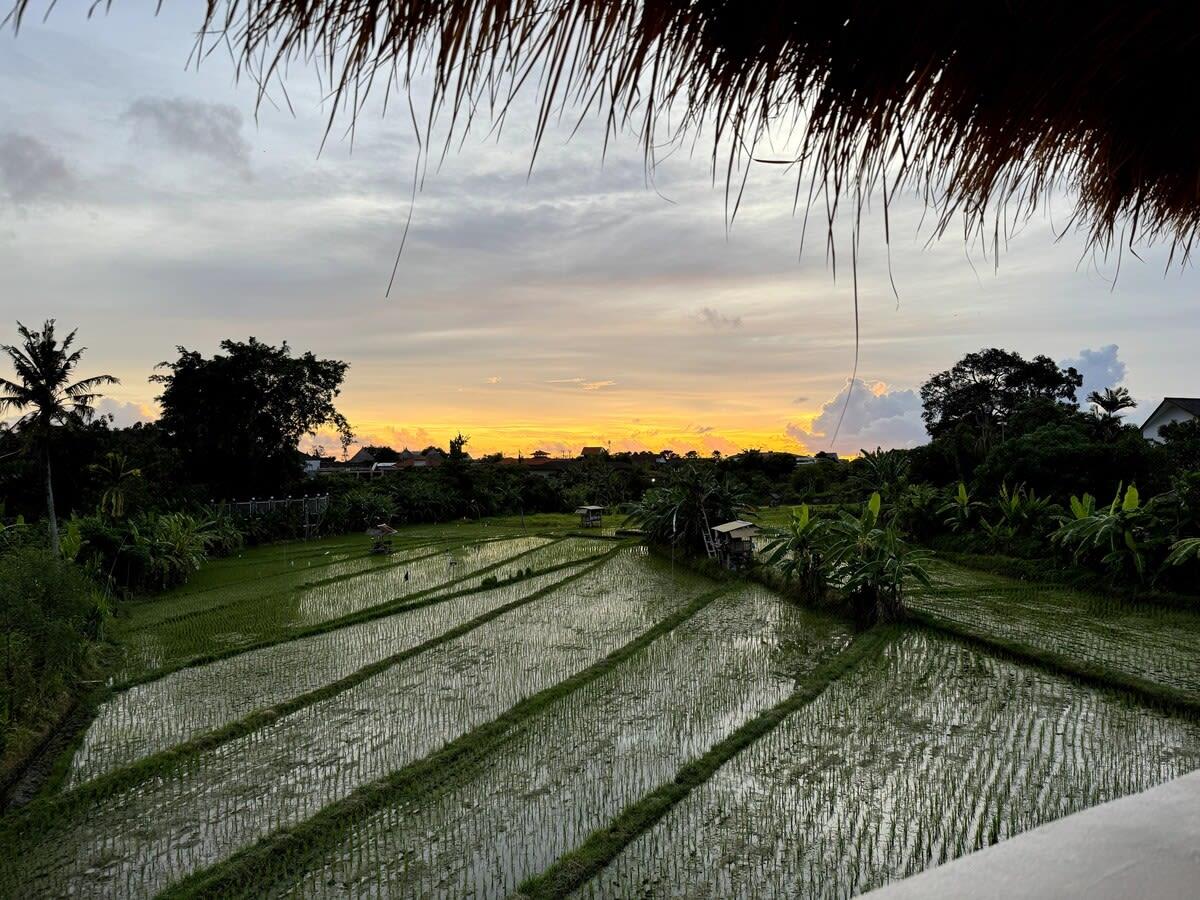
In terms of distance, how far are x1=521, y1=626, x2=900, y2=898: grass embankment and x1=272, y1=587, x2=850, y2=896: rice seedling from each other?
0.31 ft

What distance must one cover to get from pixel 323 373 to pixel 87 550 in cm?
1199

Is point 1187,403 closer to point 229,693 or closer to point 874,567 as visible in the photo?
point 874,567

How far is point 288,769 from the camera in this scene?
4297 mm

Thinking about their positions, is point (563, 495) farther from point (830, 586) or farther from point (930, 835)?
point (930, 835)

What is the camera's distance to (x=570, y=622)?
801 centimetres

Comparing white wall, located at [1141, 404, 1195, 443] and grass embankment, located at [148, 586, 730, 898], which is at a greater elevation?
white wall, located at [1141, 404, 1195, 443]

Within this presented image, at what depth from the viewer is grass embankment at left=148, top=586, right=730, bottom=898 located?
3.13 metres

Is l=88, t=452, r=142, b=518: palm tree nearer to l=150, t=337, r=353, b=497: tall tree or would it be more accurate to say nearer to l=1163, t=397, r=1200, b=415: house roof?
l=150, t=337, r=353, b=497: tall tree

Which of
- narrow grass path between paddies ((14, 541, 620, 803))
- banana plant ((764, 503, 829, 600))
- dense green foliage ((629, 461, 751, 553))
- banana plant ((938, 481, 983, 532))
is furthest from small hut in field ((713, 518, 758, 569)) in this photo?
narrow grass path between paddies ((14, 541, 620, 803))

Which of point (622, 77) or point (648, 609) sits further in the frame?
point (648, 609)

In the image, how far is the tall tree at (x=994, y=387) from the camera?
25.5m

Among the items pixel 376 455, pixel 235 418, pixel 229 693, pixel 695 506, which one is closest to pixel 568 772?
pixel 229 693

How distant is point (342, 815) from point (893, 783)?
276cm

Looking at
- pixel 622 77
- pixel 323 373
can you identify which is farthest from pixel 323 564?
pixel 622 77
